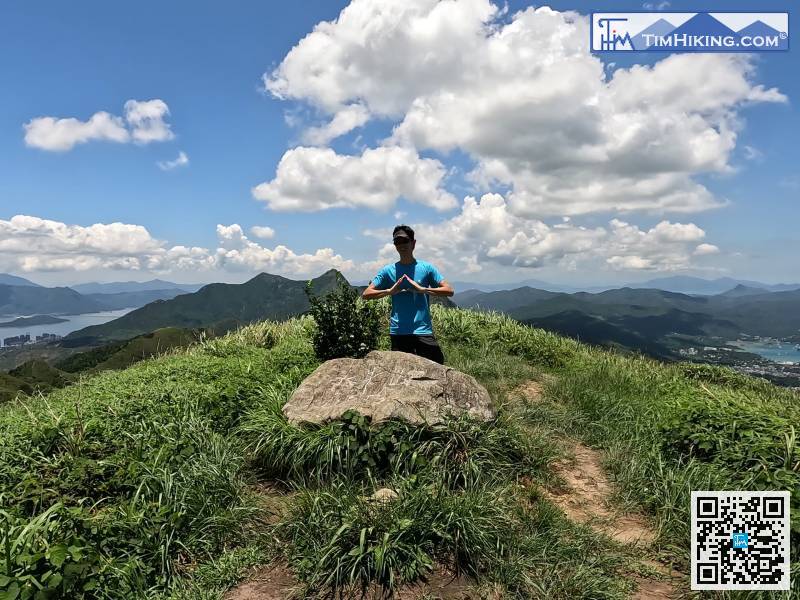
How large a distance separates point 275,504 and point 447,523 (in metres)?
2.01

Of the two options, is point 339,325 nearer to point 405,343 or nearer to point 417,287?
point 405,343

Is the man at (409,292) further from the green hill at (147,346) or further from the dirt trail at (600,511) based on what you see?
the green hill at (147,346)

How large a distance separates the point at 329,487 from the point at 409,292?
128 inches

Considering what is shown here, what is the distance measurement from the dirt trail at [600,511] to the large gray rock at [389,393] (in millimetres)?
1322

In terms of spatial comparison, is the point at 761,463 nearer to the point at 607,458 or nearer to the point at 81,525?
the point at 607,458

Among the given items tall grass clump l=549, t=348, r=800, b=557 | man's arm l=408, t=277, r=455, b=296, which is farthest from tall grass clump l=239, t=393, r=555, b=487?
man's arm l=408, t=277, r=455, b=296

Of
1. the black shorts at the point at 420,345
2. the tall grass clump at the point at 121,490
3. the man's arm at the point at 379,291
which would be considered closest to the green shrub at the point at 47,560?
the tall grass clump at the point at 121,490

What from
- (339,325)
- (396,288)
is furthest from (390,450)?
(339,325)

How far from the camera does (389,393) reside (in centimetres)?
579

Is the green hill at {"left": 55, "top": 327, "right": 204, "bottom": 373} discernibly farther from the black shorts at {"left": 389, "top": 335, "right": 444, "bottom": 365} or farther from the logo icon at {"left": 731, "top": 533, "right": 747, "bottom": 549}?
the logo icon at {"left": 731, "top": 533, "right": 747, "bottom": 549}

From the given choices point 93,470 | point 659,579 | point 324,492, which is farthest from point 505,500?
point 93,470

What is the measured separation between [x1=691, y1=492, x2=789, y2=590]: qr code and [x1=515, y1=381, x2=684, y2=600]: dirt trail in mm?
291

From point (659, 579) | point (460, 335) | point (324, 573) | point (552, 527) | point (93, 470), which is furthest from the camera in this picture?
point (460, 335)

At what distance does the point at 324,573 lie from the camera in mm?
3486
